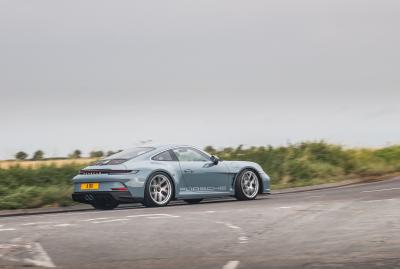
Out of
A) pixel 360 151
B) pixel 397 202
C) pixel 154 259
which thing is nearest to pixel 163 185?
pixel 397 202

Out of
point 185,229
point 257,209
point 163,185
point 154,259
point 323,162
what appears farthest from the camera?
point 323,162

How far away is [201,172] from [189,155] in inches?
19.0

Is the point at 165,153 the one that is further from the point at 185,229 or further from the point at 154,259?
the point at 154,259

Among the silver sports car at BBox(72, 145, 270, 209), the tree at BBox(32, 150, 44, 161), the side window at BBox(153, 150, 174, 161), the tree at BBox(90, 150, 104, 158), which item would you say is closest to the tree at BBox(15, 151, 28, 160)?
the tree at BBox(32, 150, 44, 161)

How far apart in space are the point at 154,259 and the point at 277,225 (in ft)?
11.9

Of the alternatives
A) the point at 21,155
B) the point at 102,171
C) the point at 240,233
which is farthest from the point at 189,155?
the point at 240,233

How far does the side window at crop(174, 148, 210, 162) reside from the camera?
18.9 m

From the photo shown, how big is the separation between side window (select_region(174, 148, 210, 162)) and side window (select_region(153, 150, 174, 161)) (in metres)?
0.25

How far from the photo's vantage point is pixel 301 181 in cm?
2783

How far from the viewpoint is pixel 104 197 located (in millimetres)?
17844

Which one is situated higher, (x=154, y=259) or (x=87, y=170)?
(x=87, y=170)

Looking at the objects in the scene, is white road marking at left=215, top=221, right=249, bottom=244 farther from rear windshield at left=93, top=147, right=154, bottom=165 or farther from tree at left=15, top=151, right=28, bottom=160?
tree at left=15, top=151, right=28, bottom=160

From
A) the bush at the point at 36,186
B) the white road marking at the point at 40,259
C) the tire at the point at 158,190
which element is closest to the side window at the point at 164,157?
the tire at the point at 158,190

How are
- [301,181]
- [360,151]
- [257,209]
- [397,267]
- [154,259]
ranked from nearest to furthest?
[397,267], [154,259], [257,209], [301,181], [360,151]
